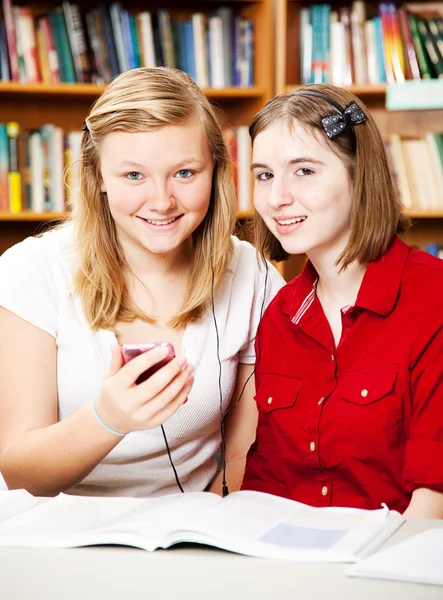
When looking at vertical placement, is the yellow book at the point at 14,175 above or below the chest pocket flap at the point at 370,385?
above

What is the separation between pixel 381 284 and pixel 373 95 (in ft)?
5.68

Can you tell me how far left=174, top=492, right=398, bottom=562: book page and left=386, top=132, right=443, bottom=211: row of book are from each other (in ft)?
6.50

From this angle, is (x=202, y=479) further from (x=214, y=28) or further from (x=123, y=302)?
(x=214, y=28)

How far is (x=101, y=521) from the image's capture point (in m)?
0.99

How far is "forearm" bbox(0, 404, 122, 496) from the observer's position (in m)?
1.20

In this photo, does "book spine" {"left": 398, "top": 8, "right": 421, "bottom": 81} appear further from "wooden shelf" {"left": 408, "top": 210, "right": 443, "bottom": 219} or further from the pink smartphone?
the pink smartphone

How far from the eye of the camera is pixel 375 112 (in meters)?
3.07

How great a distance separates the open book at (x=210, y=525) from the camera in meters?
0.89

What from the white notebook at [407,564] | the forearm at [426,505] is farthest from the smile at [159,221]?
the white notebook at [407,564]

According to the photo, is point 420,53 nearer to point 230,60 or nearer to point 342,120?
point 230,60

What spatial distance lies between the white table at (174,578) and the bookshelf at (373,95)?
2104 mm

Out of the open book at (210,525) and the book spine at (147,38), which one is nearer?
the open book at (210,525)

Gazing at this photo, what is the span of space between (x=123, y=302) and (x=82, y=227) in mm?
164

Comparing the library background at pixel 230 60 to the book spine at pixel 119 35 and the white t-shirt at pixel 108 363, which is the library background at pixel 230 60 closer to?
the book spine at pixel 119 35
